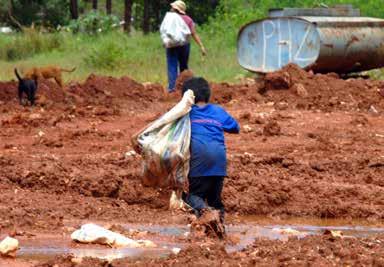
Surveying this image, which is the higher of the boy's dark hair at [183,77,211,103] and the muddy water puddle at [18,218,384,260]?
the boy's dark hair at [183,77,211,103]

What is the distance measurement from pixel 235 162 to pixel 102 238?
413 cm

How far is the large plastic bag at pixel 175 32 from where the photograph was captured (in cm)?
1981

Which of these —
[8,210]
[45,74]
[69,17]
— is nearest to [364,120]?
[45,74]

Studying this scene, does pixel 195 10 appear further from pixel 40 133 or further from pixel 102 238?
pixel 102 238

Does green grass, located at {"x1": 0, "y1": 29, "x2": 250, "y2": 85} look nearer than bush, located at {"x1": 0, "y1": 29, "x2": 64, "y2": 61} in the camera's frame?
Yes

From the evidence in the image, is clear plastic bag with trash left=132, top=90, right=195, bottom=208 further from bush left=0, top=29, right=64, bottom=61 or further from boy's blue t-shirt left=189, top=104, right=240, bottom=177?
bush left=0, top=29, right=64, bottom=61

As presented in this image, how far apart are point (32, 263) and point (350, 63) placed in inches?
678

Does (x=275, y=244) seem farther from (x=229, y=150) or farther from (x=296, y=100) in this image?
(x=296, y=100)

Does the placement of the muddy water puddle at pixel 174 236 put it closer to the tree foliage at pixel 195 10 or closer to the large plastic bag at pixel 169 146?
the large plastic bag at pixel 169 146

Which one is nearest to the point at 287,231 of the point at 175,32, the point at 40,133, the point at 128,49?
the point at 40,133

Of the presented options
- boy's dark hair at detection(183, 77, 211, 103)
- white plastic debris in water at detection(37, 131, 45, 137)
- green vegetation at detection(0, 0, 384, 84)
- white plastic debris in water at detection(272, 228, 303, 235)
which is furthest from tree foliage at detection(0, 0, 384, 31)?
boy's dark hair at detection(183, 77, 211, 103)

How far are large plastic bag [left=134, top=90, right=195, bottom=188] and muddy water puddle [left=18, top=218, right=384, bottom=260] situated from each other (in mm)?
495

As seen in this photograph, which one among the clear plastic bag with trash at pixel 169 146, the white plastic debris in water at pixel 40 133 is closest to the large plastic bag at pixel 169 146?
the clear plastic bag with trash at pixel 169 146

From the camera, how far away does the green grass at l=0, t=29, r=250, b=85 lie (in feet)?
86.7
